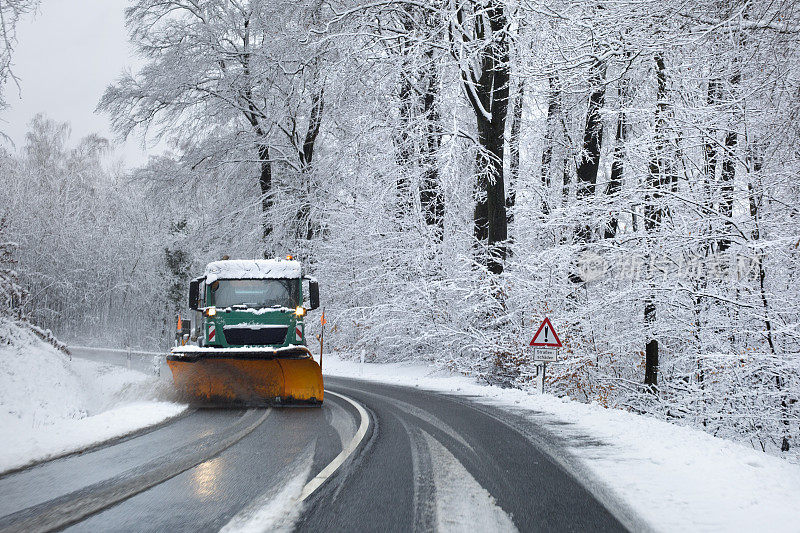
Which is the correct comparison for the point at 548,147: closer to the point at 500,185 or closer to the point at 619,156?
the point at 500,185

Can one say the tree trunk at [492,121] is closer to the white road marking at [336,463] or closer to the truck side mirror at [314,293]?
the truck side mirror at [314,293]

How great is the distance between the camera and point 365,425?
8.23m

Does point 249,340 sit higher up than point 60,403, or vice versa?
point 249,340

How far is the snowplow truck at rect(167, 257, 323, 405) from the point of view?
32.9 ft

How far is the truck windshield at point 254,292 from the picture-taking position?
11.6 meters

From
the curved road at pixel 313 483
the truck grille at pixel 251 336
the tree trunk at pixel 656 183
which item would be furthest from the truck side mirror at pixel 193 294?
the tree trunk at pixel 656 183

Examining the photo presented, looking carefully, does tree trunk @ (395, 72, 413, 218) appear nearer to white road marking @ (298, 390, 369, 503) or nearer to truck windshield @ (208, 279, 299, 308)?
truck windshield @ (208, 279, 299, 308)

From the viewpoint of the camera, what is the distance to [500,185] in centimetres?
1667

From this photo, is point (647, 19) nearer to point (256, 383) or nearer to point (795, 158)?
point (795, 158)

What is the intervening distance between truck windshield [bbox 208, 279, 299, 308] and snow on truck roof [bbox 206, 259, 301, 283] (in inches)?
3.4

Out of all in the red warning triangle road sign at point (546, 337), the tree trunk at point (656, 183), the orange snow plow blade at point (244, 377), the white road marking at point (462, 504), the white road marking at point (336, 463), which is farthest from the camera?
the red warning triangle road sign at point (546, 337)

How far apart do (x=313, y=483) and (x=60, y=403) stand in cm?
1326

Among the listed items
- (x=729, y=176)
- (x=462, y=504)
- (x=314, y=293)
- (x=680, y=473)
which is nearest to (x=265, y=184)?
(x=314, y=293)

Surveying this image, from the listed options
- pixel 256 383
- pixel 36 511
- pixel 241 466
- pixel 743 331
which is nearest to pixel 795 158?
pixel 743 331
